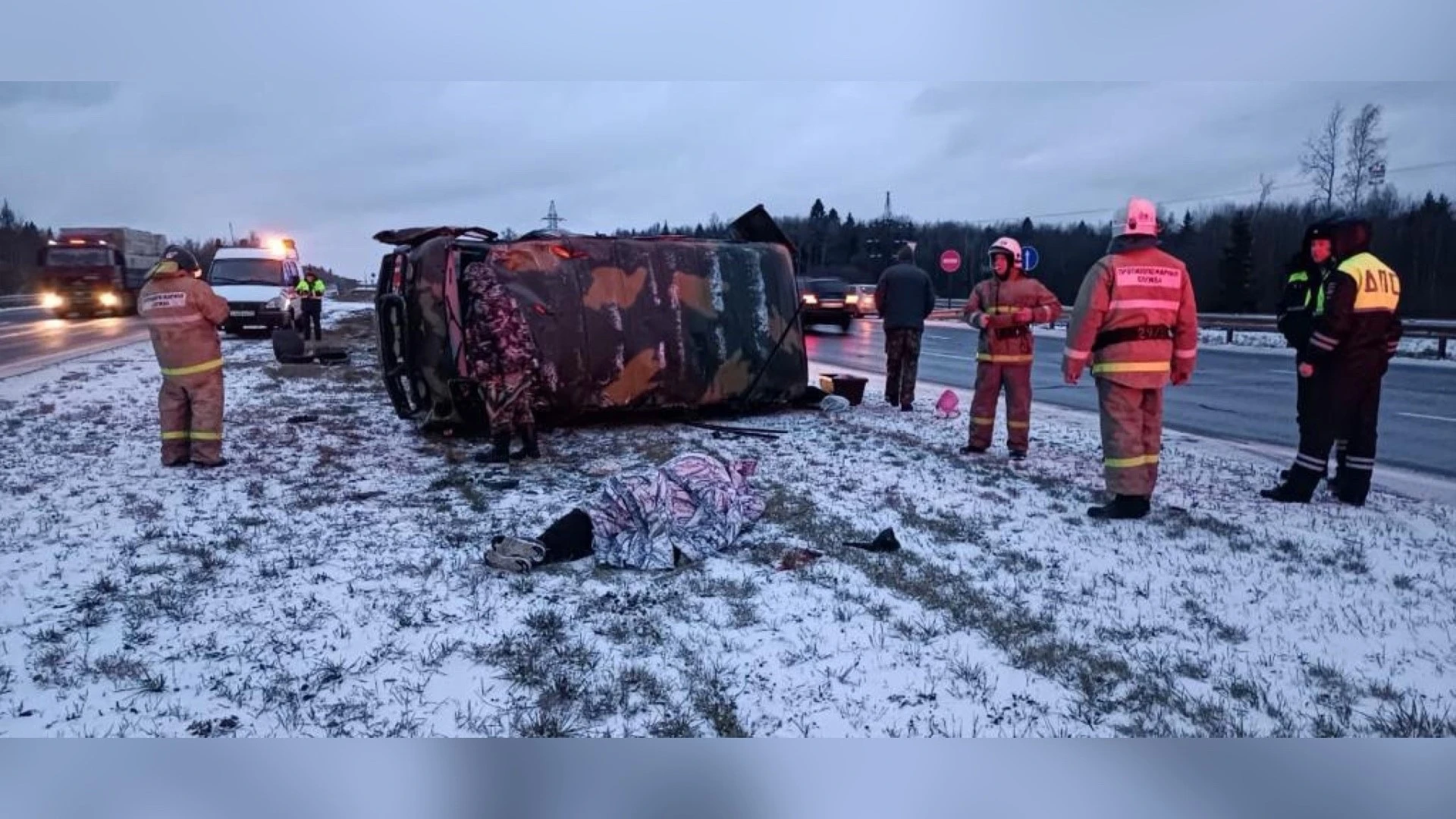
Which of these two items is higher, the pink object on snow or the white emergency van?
the white emergency van

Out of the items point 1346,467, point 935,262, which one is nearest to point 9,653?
point 1346,467

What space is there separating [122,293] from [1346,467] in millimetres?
23402

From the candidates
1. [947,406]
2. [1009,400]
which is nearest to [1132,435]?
[1009,400]

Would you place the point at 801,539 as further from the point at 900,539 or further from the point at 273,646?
the point at 273,646

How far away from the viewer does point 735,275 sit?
838 centimetres

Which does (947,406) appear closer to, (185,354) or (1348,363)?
(1348,363)

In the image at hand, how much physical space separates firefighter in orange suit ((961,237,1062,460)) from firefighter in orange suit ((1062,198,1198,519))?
61.6 inches

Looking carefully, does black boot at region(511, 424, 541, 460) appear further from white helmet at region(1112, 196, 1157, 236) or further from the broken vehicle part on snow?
white helmet at region(1112, 196, 1157, 236)

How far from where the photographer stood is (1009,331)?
6.60 metres

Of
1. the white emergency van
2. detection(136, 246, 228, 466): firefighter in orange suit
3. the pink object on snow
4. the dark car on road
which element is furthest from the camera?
the dark car on road

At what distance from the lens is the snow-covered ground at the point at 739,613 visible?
2736 mm

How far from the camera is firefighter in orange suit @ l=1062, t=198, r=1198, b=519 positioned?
15.9ft

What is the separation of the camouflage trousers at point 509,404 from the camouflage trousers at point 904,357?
4182 mm

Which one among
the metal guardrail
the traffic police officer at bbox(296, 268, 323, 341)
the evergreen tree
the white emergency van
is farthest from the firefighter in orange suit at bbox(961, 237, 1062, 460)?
the traffic police officer at bbox(296, 268, 323, 341)
